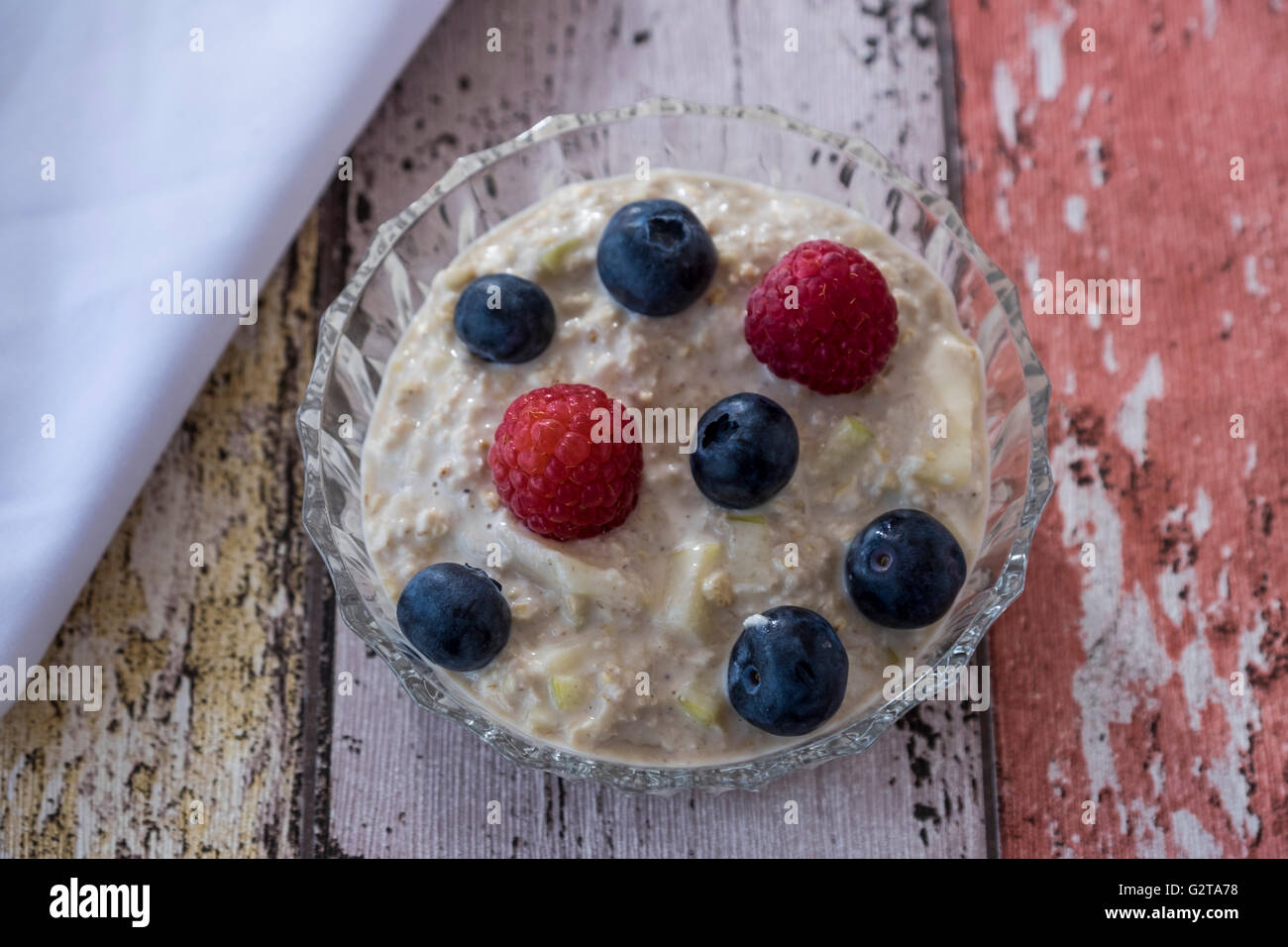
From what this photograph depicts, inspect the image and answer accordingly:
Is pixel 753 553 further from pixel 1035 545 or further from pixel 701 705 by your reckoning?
pixel 1035 545

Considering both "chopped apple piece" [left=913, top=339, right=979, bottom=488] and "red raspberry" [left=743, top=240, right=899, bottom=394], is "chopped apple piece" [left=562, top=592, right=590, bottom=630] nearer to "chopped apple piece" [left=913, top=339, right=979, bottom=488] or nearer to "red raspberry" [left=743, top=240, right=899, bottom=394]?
"red raspberry" [left=743, top=240, right=899, bottom=394]

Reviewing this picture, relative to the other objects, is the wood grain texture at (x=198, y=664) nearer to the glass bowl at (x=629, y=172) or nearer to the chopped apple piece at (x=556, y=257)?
the glass bowl at (x=629, y=172)

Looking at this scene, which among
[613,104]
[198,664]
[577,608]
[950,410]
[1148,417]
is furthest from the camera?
[613,104]

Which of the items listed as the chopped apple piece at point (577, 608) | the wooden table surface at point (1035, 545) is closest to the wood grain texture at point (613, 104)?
the wooden table surface at point (1035, 545)

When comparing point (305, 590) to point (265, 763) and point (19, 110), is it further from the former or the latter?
point (19, 110)

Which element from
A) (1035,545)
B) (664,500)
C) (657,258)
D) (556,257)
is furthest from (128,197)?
(1035,545)

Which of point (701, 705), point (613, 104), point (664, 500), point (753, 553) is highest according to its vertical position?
point (613, 104)

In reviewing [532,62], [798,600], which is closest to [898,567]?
[798,600]
